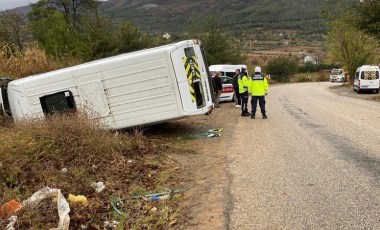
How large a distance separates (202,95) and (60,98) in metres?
3.54

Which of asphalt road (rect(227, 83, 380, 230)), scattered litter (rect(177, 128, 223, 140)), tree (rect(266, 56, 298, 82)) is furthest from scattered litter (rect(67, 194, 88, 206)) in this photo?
tree (rect(266, 56, 298, 82))

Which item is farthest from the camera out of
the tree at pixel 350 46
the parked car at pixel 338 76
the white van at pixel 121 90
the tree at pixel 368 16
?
the parked car at pixel 338 76

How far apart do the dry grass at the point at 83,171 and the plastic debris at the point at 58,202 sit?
0.34ft

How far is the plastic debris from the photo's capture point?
15.6ft

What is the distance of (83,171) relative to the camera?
21.8ft

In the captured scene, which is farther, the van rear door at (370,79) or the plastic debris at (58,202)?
the van rear door at (370,79)

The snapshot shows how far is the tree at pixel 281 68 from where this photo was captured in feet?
224

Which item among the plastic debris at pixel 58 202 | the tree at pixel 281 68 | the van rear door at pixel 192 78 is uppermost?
the van rear door at pixel 192 78

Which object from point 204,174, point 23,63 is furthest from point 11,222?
point 23,63

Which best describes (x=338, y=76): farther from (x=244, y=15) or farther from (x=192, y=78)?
(x=244, y=15)

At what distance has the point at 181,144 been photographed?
10227 millimetres

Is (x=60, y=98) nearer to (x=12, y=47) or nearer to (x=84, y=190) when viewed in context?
(x=84, y=190)

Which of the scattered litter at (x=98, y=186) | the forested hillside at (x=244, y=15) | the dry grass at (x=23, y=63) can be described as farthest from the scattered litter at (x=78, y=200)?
the forested hillside at (x=244, y=15)

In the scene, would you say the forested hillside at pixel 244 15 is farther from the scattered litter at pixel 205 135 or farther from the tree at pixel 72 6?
Result: the scattered litter at pixel 205 135
